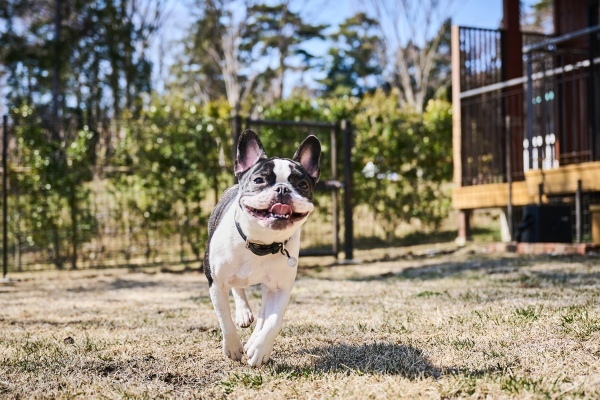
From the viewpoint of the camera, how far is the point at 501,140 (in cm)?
1241

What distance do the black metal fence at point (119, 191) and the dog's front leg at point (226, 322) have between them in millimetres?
6502

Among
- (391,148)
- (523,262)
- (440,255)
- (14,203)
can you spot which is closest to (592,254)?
(523,262)

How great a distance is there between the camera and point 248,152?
150 inches

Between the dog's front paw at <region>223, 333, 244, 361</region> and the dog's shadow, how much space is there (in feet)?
0.74

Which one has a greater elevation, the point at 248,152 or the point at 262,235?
the point at 248,152

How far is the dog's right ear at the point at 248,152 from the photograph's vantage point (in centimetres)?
377

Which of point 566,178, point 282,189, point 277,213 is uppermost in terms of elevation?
point 566,178

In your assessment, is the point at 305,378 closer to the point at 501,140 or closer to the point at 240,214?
the point at 240,214

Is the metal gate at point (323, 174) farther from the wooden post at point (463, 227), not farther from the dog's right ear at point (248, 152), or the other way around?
the dog's right ear at point (248, 152)

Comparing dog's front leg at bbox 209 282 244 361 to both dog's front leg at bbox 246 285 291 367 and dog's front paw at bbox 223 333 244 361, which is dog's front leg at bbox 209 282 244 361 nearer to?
dog's front paw at bbox 223 333 244 361

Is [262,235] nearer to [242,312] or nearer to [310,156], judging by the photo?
[310,156]

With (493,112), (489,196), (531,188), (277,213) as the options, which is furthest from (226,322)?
(493,112)

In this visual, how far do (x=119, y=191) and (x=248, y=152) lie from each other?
7624mm

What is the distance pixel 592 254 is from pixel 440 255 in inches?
99.3
